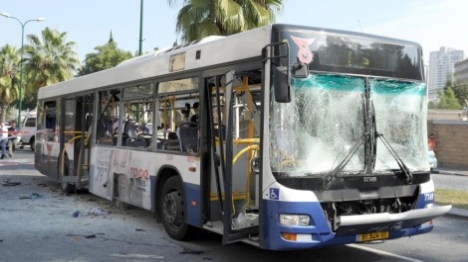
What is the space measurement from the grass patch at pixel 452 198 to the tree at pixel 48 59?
28.4 meters

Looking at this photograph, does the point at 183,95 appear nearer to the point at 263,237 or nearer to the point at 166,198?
the point at 166,198

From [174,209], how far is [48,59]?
31085mm

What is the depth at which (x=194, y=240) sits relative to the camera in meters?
7.54

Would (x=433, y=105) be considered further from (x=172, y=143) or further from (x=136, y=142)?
(x=172, y=143)

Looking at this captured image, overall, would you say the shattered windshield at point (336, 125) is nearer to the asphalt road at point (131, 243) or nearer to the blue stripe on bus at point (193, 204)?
the asphalt road at point (131, 243)

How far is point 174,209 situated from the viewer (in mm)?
7543

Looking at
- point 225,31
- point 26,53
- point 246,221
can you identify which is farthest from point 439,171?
point 26,53

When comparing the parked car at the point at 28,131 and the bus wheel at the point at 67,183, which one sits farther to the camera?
the parked car at the point at 28,131

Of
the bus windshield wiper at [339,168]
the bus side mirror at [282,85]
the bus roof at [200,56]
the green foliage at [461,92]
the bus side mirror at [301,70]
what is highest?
the green foliage at [461,92]

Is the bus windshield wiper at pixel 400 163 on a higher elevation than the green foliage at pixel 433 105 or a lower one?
lower

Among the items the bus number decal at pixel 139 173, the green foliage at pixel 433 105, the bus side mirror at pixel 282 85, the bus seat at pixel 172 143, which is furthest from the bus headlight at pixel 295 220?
the green foliage at pixel 433 105

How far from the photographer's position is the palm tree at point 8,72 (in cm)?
4116

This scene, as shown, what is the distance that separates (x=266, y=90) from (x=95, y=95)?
592 centimetres

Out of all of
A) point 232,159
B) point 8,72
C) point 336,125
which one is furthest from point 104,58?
point 336,125
